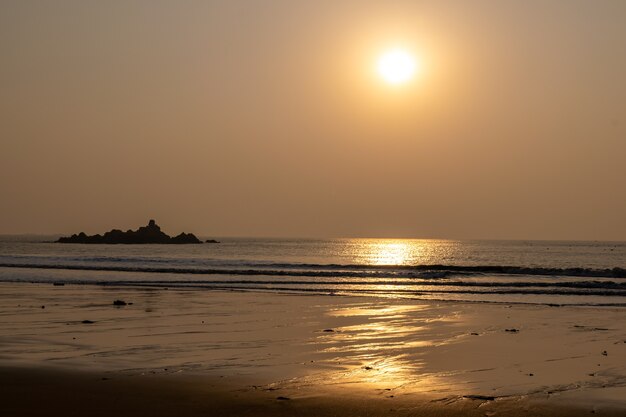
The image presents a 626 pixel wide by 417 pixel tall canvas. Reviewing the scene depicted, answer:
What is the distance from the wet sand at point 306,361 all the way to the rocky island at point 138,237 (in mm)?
152612

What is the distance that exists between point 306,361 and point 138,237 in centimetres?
16323

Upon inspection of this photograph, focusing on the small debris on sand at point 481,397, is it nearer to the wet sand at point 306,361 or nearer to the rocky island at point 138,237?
the wet sand at point 306,361

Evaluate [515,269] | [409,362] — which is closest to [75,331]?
[409,362]

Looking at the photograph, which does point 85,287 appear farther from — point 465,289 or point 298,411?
point 298,411

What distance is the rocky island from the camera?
568 ft

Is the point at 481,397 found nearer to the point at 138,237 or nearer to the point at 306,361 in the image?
the point at 306,361

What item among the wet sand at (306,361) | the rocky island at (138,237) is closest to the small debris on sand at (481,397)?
the wet sand at (306,361)

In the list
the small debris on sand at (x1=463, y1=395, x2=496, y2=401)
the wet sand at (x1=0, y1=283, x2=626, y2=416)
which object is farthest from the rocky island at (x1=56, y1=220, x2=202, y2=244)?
the small debris on sand at (x1=463, y1=395, x2=496, y2=401)

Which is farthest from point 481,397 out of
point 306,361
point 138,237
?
point 138,237

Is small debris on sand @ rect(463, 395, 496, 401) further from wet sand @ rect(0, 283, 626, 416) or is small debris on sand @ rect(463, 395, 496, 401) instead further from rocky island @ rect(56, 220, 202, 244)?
rocky island @ rect(56, 220, 202, 244)

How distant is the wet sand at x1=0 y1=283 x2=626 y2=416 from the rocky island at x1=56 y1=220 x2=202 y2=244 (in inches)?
6008

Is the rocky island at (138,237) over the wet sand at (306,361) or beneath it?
over

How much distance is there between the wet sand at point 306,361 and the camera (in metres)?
10.2

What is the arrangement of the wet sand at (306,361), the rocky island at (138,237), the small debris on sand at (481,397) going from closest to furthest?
the wet sand at (306,361) < the small debris on sand at (481,397) < the rocky island at (138,237)
